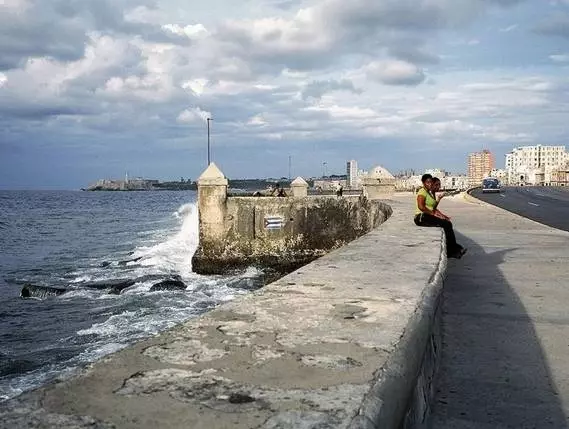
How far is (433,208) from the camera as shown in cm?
988

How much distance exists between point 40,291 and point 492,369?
15.8 m

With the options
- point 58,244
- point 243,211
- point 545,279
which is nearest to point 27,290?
point 243,211

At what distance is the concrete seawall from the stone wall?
50.3 feet

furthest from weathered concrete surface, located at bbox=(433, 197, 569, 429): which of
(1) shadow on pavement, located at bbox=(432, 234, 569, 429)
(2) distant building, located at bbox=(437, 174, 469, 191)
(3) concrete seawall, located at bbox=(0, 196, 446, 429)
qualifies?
(2) distant building, located at bbox=(437, 174, 469, 191)

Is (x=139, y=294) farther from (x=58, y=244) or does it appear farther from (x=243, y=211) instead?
(x=58, y=244)

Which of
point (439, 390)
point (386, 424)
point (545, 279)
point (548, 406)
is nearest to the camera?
point (386, 424)

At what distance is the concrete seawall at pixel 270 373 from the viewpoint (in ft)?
6.11

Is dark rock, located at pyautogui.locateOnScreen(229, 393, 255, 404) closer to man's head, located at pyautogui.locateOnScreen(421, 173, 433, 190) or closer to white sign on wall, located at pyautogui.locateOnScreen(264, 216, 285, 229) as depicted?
man's head, located at pyautogui.locateOnScreen(421, 173, 433, 190)

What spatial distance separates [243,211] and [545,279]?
13.2 meters

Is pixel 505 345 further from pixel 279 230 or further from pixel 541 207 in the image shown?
pixel 541 207

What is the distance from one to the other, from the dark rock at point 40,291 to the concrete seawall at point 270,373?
48.9 ft

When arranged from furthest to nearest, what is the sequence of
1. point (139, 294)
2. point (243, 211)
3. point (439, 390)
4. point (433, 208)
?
1. point (243, 211)
2. point (139, 294)
3. point (433, 208)
4. point (439, 390)

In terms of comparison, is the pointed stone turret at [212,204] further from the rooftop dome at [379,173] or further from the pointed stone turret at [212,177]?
the rooftop dome at [379,173]

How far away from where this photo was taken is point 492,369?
13.7 ft
